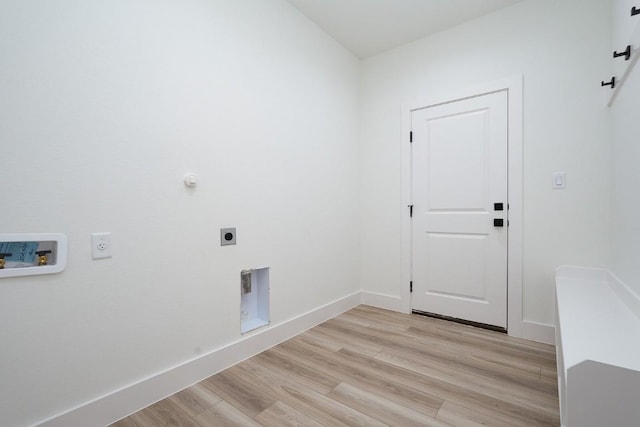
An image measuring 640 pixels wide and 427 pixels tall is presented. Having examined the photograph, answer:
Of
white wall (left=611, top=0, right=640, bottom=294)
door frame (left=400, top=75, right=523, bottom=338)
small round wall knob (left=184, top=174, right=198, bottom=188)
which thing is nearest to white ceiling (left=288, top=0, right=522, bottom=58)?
door frame (left=400, top=75, right=523, bottom=338)

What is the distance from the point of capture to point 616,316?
4.45ft

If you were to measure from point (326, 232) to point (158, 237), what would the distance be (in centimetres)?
154

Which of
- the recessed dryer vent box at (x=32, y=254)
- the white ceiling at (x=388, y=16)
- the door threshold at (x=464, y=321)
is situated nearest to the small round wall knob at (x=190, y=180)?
the recessed dryer vent box at (x=32, y=254)

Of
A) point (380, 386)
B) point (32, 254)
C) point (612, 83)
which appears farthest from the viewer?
point (612, 83)

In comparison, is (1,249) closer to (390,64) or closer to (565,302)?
(565,302)

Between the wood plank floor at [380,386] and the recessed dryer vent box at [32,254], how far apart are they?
840mm

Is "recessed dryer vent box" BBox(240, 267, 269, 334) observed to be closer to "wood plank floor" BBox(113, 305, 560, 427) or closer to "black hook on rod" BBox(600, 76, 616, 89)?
"wood plank floor" BBox(113, 305, 560, 427)

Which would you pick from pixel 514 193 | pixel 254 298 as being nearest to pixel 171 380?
pixel 254 298

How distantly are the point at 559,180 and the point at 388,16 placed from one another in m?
1.93

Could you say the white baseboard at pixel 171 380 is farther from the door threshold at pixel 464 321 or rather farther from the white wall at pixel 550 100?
the white wall at pixel 550 100

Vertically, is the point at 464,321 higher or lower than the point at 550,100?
lower

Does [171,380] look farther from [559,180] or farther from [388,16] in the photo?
[388,16]

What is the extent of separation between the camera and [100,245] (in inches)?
56.9

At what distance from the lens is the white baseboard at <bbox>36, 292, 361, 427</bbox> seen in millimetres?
1382
